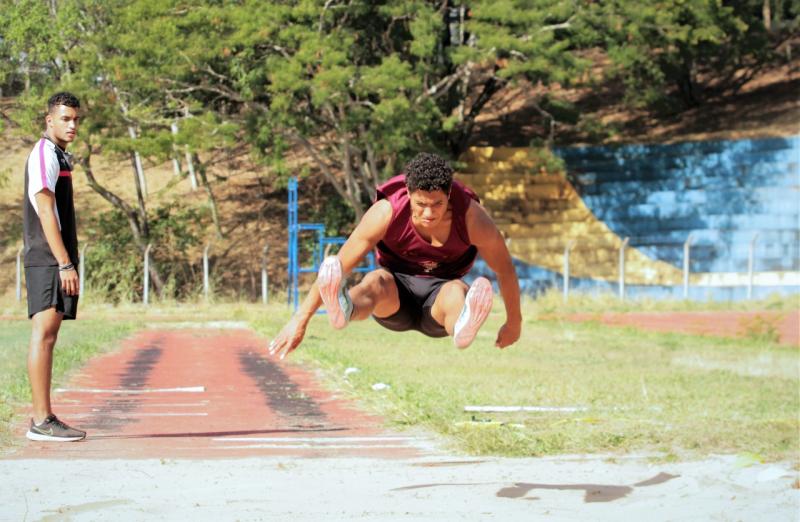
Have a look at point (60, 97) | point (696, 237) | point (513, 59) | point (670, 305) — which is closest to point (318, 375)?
point (60, 97)

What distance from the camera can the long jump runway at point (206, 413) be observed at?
8.16 m

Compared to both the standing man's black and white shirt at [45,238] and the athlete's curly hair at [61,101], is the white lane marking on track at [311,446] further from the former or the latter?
the athlete's curly hair at [61,101]

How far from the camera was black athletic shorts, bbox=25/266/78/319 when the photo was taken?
7.64 metres

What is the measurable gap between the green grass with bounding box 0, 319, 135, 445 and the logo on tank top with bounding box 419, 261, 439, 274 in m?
3.19

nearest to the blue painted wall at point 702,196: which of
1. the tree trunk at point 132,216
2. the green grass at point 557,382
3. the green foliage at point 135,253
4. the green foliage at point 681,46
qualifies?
the green foliage at point 681,46

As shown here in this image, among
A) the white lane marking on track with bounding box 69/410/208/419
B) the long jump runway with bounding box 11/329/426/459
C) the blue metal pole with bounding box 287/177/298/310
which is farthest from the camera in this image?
the blue metal pole with bounding box 287/177/298/310

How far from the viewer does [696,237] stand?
93.3 ft

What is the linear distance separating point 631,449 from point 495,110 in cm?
3120

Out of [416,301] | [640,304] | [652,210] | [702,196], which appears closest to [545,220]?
[652,210]

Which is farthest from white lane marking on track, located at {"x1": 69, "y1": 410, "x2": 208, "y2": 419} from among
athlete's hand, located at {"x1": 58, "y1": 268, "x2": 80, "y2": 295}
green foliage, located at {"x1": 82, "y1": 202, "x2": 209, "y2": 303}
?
green foliage, located at {"x1": 82, "y1": 202, "x2": 209, "y2": 303}

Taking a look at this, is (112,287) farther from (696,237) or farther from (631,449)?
(631,449)

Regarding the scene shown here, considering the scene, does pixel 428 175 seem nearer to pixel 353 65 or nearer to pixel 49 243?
pixel 49 243

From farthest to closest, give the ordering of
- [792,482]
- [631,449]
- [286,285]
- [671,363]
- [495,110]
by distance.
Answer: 1. [495,110]
2. [286,285]
3. [671,363]
4. [631,449]
5. [792,482]

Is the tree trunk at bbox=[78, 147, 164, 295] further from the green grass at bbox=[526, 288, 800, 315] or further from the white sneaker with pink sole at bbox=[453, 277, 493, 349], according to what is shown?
the white sneaker with pink sole at bbox=[453, 277, 493, 349]
